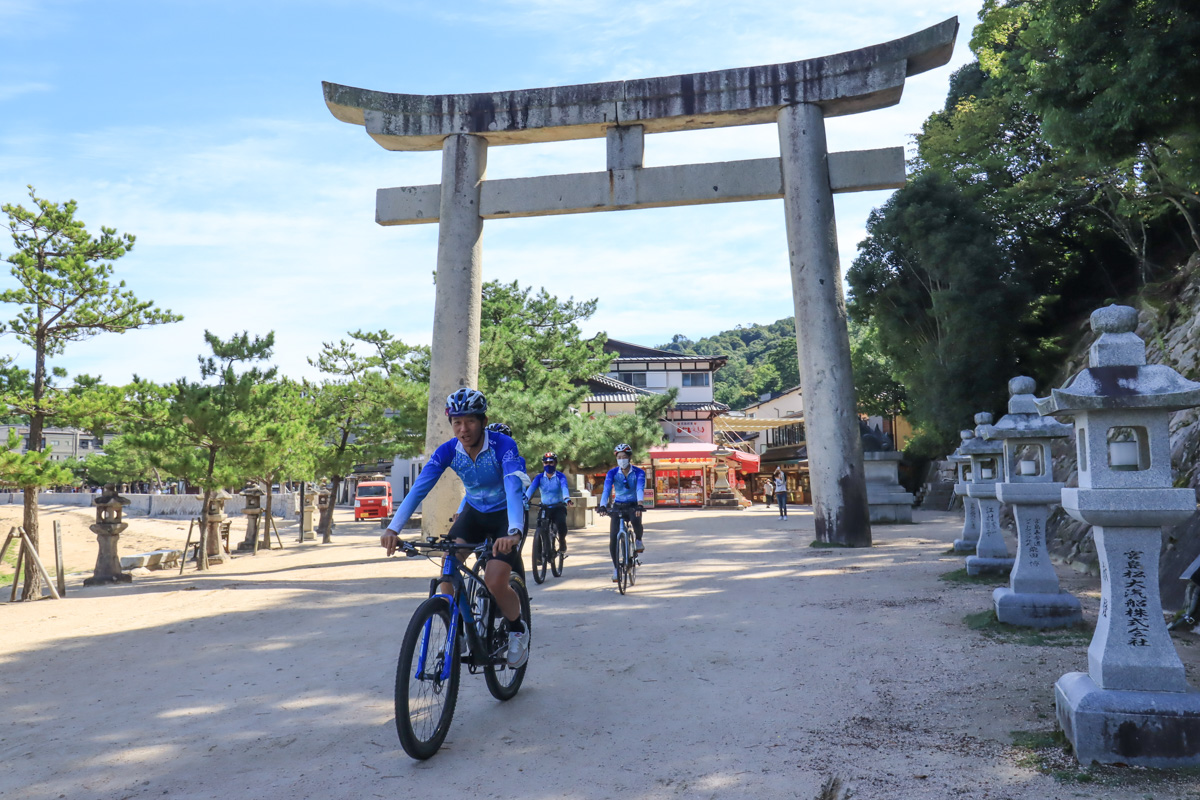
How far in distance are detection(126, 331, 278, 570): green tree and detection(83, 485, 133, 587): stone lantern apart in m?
1.49

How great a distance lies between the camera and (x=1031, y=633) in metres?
5.68

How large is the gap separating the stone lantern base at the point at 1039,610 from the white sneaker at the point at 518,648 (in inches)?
146

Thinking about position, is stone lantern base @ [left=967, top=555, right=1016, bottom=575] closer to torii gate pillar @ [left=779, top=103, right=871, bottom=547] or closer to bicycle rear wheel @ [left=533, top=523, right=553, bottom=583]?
torii gate pillar @ [left=779, top=103, right=871, bottom=547]

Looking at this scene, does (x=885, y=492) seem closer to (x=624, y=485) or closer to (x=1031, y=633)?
(x=624, y=485)

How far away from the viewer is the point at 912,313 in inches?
882

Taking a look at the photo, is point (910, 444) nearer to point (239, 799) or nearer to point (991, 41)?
point (991, 41)

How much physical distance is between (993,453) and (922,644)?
334 centimetres

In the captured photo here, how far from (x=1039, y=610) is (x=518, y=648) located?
3.92 metres

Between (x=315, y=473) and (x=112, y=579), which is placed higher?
(x=315, y=473)

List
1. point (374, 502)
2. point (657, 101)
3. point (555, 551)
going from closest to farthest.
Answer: point (555, 551), point (657, 101), point (374, 502)

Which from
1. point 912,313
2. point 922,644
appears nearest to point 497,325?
point 912,313

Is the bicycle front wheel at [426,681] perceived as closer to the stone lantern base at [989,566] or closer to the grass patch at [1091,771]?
the grass patch at [1091,771]

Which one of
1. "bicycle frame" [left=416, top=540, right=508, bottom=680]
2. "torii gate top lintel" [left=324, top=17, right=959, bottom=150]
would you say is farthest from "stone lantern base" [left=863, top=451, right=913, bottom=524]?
"bicycle frame" [left=416, top=540, right=508, bottom=680]

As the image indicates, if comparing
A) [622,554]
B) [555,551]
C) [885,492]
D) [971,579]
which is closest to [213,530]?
[555,551]
